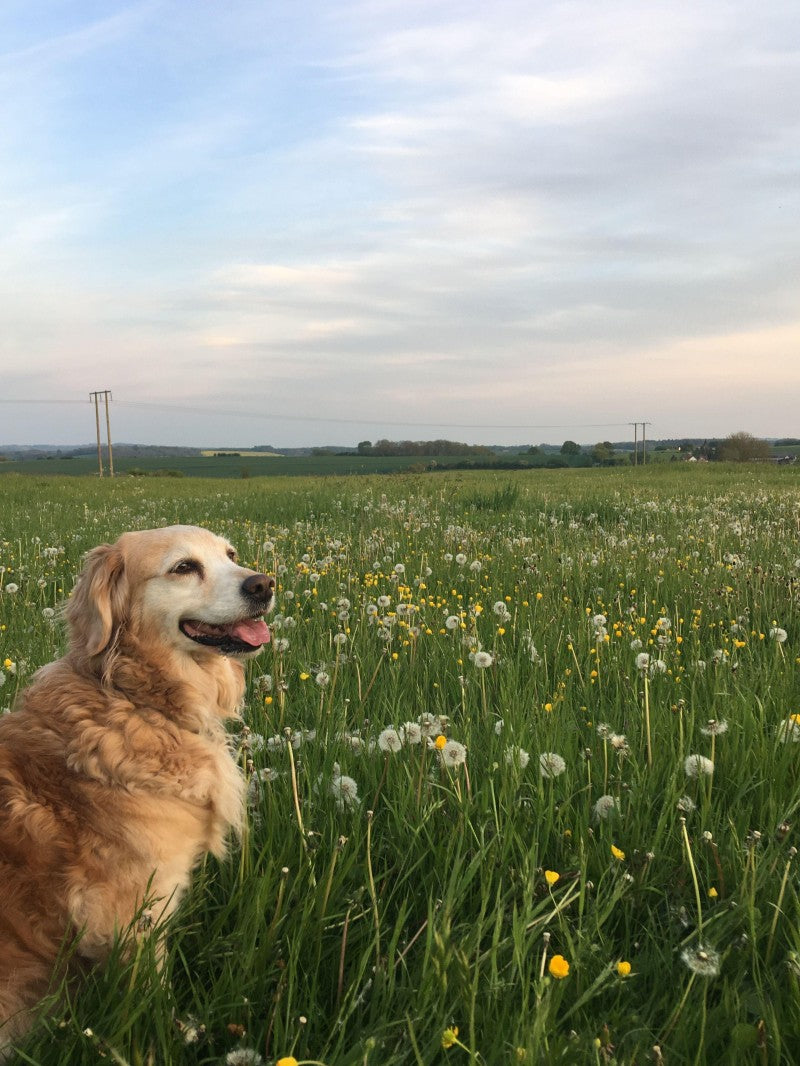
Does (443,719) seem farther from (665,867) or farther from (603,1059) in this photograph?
(603,1059)

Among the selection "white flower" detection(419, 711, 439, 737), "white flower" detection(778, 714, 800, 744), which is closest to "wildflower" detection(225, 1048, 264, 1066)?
"white flower" detection(419, 711, 439, 737)

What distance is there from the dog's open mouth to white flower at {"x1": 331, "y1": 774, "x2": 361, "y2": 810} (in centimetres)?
75

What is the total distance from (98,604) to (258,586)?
27.1 inches

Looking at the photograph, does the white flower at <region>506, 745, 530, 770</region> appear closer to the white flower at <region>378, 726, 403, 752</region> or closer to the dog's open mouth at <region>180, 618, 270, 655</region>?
the white flower at <region>378, 726, 403, 752</region>

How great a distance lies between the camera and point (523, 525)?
11.5 meters

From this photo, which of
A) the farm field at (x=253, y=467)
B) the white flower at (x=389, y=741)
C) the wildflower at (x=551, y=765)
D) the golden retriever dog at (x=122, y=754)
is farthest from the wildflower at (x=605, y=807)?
the farm field at (x=253, y=467)

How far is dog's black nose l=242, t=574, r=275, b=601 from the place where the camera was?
3.50 metres

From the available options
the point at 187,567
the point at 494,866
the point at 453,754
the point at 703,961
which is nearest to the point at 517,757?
the point at 453,754

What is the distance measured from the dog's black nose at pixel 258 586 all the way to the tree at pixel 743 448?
7026 centimetres

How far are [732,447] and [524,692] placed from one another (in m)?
74.0

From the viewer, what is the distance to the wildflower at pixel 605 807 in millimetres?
2988

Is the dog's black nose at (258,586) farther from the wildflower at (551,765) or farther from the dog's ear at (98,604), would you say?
the wildflower at (551,765)

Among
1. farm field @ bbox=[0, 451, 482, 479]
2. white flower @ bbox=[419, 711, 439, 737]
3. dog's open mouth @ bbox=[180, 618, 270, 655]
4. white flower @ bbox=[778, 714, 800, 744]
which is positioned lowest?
white flower @ bbox=[778, 714, 800, 744]

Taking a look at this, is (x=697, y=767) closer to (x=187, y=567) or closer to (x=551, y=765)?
(x=551, y=765)
